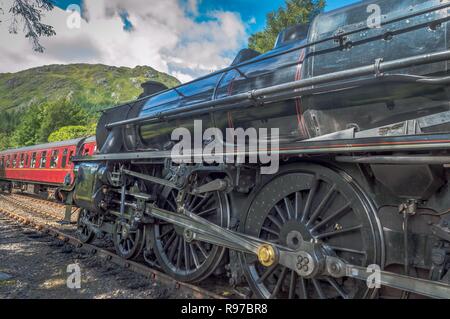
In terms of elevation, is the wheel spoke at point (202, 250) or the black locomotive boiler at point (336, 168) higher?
the black locomotive boiler at point (336, 168)

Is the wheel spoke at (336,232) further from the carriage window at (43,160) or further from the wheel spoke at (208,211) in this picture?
the carriage window at (43,160)

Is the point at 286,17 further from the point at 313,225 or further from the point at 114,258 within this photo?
the point at 313,225

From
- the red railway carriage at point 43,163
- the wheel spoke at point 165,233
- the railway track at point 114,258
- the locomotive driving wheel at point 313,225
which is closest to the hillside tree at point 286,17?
the red railway carriage at point 43,163

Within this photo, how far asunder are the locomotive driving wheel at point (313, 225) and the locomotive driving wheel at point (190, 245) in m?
0.50

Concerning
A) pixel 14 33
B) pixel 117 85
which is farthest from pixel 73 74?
pixel 14 33

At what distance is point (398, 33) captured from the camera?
2.62m

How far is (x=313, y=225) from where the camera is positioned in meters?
3.04

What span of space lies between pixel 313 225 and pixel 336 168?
1.77 ft

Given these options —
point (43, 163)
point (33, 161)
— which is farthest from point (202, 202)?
point (33, 161)

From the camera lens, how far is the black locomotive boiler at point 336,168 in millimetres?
2391

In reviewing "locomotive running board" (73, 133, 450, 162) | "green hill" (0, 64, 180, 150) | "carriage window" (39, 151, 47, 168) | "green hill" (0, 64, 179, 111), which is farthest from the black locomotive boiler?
"green hill" (0, 64, 179, 111)

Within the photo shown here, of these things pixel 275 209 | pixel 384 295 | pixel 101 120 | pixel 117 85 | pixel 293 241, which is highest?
pixel 117 85
